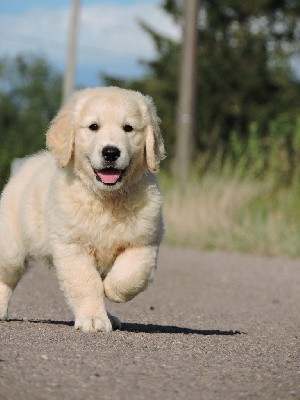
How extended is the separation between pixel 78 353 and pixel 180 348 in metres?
0.83

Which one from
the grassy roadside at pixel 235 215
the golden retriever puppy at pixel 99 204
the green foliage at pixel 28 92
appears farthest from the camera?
the green foliage at pixel 28 92

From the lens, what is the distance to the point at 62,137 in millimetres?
8469

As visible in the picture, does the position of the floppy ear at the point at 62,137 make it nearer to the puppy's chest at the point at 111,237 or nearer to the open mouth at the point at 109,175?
the open mouth at the point at 109,175

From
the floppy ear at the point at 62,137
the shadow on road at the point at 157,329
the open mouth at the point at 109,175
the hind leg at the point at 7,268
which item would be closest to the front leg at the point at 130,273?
the open mouth at the point at 109,175

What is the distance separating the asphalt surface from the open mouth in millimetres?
1007

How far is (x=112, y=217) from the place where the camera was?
8.16m

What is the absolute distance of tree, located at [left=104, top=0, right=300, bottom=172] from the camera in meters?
49.2

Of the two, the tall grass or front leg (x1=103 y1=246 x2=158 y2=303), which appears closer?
front leg (x1=103 y1=246 x2=158 y2=303)

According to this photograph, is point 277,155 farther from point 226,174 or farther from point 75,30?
point 75,30

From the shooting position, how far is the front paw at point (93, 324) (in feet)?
25.7

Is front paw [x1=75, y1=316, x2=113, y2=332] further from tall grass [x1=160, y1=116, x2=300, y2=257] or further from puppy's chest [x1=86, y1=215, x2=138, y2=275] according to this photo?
tall grass [x1=160, y1=116, x2=300, y2=257]

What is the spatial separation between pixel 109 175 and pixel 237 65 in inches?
1697

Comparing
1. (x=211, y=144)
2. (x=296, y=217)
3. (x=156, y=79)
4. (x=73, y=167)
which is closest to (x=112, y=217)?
(x=73, y=167)

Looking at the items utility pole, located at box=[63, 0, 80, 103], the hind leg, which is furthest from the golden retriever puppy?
utility pole, located at box=[63, 0, 80, 103]
